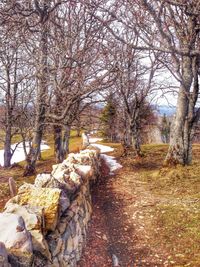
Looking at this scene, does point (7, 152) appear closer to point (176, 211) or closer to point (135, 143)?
point (135, 143)

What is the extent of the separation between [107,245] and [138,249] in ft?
1.93

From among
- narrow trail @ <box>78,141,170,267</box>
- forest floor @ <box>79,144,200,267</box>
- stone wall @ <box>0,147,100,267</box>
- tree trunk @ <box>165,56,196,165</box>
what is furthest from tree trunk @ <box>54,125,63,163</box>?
stone wall @ <box>0,147,100,267</box>

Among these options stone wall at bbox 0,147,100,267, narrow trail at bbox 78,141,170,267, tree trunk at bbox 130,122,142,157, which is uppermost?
tree trunk at bbox 130,122,142,157

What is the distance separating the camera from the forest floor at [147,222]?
6.50 meters

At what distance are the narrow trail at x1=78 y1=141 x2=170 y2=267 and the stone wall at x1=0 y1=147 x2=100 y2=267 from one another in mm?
297

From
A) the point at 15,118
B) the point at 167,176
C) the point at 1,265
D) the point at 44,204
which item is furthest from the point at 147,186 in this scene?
the point at 15,118

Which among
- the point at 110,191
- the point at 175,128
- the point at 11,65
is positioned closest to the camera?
the point at 110,191

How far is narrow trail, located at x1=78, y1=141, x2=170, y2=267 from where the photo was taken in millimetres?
6422

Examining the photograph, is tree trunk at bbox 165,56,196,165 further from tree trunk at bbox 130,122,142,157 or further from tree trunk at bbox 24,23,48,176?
tree trunk at bbox 130,122,142,157

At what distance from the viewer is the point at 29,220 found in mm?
4918

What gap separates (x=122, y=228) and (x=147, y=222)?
0.63 m

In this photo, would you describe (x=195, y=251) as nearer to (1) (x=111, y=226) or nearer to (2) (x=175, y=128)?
(1) (x=111, y=226)

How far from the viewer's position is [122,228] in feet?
25.9

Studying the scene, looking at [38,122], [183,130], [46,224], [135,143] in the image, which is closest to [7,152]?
[135,143]
